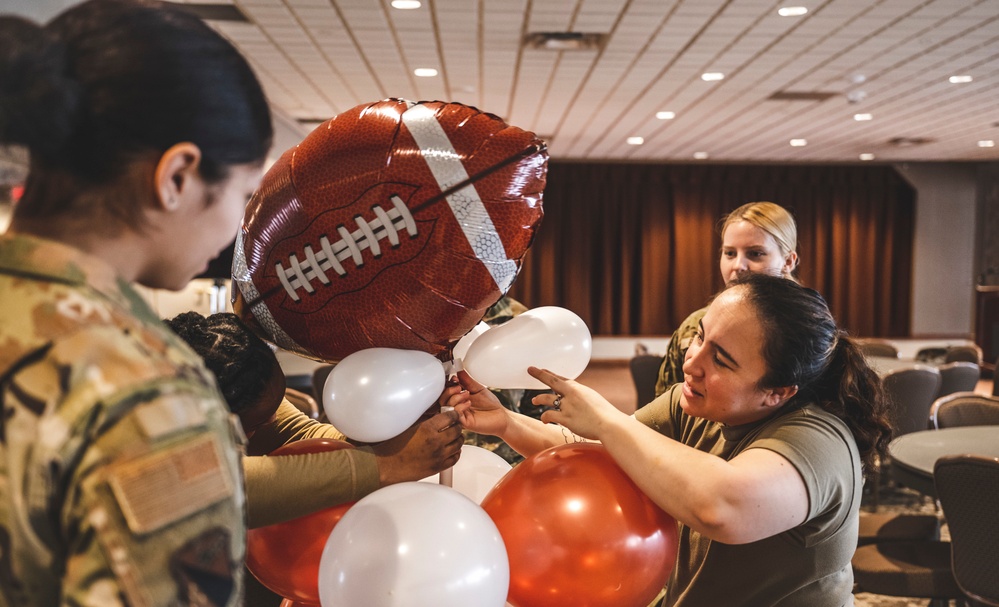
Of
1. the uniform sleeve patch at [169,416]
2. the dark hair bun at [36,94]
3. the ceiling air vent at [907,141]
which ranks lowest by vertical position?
the uniform sleeve patch at [169,416]

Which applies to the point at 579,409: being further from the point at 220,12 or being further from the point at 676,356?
the point at 220,12

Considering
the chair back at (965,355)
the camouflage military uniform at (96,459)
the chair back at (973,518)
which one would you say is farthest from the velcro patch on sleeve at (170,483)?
the chair back at (965,355)

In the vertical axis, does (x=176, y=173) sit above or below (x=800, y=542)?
above

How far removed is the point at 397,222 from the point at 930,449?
3.09 meters

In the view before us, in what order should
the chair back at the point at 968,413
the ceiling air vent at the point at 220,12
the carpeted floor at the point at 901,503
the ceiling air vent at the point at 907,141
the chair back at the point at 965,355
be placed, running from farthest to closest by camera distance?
the ceiling air vent at the point at 907,141 → the chair back at the point at 965,355 → the carpeted floor at the point at 901,503 → the ceiling air vent at the point at 220,12 → the chair back at the point at 968,413

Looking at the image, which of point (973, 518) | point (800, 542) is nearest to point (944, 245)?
point (973, 518)

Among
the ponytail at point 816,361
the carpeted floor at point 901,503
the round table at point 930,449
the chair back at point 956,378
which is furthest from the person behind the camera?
the chair back at point 956,378

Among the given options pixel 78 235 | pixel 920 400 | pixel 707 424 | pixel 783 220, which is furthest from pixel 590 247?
pixel 78 235

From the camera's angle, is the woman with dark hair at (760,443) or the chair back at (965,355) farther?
the chair back at (965,355)

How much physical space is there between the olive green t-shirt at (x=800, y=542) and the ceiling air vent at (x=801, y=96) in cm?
549

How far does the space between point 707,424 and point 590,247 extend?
31.8 ft

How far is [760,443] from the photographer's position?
1175 millimetres

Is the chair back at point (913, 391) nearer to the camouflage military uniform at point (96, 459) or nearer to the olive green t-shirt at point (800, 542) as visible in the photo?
the olive green t-shirt at point (800, 542)

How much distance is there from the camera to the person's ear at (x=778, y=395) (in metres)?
1.27
